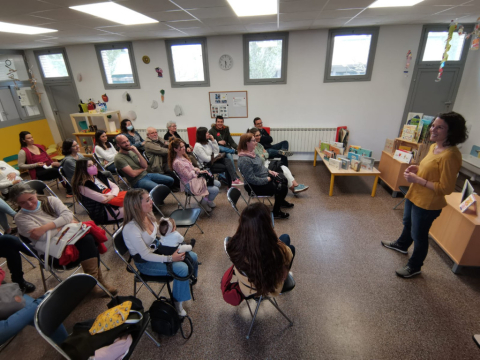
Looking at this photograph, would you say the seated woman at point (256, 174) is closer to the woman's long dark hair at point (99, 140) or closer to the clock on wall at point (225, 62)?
the woman's long dark hair at point (99, 140)

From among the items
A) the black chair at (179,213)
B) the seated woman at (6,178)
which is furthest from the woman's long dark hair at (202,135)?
the seated woman at (6,178)

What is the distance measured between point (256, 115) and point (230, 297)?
15.7 ft

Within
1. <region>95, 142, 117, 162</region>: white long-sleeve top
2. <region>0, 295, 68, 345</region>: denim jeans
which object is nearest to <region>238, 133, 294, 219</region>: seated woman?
<region>0, 295, 68, 345</region>: denim jeans

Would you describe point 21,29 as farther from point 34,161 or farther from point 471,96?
point 471,96

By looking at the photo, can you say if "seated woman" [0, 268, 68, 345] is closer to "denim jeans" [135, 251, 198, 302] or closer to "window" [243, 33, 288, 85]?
"denim jeans" [135, 251, 198, 302]

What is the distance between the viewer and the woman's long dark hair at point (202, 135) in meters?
4.10

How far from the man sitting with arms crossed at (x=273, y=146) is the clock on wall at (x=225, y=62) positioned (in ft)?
5.07

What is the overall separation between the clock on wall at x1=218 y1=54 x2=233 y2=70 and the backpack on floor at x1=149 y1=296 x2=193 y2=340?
513 centimetres

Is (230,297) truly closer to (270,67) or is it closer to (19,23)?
(19,23)

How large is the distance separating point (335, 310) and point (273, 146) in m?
3.92

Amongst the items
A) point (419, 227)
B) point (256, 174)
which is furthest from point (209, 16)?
point (419, 227)

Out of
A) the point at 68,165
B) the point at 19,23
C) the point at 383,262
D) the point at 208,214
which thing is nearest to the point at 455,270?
the point at 383,262

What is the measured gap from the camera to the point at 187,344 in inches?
75.8

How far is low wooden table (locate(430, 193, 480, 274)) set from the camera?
2318 mm
